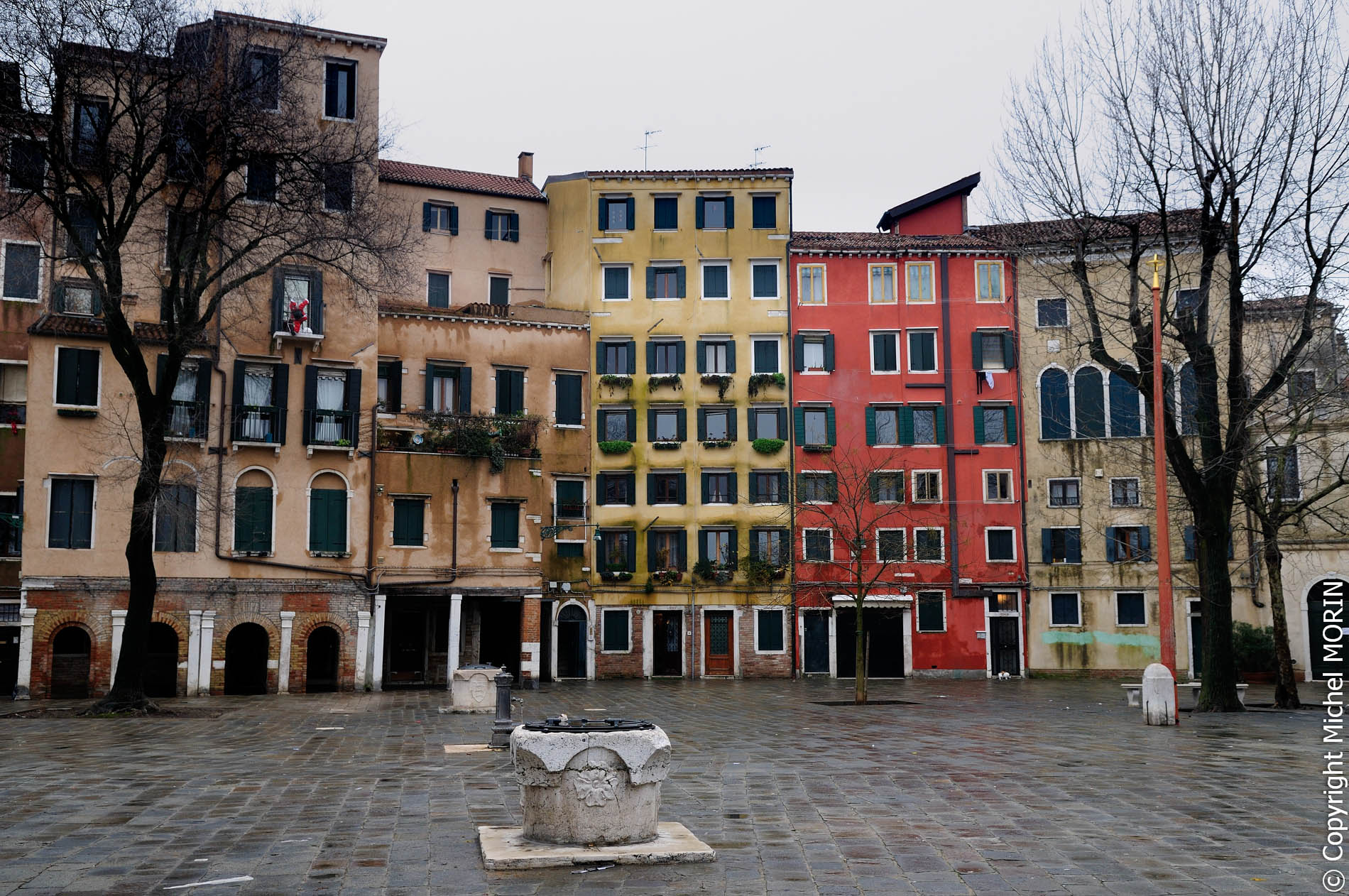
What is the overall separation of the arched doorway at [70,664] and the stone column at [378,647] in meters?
8.05

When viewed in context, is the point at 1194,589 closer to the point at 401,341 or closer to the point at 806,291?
the point at 806,291

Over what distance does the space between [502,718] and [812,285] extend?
32254 mm

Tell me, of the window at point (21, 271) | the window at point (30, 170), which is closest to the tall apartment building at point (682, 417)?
the window at point (21, 271)

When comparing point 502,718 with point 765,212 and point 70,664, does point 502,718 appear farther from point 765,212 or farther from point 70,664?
point 765,212

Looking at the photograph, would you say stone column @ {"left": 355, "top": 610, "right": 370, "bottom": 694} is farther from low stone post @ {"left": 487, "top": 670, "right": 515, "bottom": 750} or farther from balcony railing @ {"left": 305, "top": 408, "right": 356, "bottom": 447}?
low stone post @ {"left": 487, "top": 670, "right": 515, "bottom": 750}

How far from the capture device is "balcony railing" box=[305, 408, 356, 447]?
38906 millimetres

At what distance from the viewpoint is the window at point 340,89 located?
4125cm

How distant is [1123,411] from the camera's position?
155ft

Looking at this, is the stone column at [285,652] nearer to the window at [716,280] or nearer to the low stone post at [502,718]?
the low stone post at [502,718]

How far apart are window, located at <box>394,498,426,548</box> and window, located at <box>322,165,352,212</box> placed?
10.7m

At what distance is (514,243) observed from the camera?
51.0 meters

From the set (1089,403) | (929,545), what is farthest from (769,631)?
(1089,403)

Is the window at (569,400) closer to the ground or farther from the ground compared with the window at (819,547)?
farther from the ground

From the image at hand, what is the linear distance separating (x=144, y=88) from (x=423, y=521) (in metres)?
16.3
